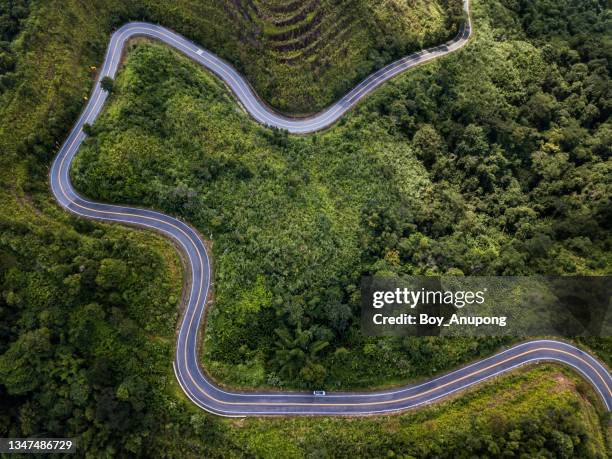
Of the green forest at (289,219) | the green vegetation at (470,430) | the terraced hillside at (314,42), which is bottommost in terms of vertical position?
the green vegetation at (470,430)

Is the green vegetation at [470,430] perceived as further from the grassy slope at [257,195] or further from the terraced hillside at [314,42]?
the terraced hillside at [314,42]

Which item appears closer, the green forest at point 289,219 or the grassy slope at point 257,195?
the green forest at point 289,219

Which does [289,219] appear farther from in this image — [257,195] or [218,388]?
[218,388]

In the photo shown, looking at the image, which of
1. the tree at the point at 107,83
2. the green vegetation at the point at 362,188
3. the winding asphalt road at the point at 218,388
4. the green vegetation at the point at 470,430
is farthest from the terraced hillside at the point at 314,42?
the green vegetation at the point at 470,430

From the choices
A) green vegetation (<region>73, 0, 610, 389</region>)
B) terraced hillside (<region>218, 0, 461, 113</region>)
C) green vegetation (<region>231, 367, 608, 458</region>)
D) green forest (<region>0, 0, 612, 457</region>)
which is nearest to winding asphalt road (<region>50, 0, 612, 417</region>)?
green forest (<region>0, 0, 612, 457</region>)

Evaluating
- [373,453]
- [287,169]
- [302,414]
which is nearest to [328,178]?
[287,169]

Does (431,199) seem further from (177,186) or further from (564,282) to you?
(177,186)

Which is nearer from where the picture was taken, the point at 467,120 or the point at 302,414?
the point at 302,414
